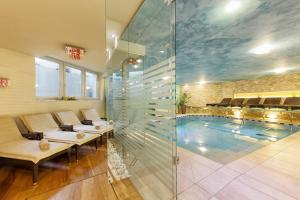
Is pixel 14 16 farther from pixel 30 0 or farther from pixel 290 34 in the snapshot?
pixel 290 34

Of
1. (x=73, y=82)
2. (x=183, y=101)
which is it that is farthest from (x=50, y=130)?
(x=183, y=101)

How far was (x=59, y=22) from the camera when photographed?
8.04 ft

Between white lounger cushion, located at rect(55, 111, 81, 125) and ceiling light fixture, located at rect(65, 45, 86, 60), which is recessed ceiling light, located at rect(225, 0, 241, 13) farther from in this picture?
white lounger cushion, located at rect(55, 111, 81, 125)

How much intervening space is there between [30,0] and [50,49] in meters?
1.99

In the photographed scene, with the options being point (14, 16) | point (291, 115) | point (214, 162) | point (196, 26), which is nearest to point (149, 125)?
point (214, 162)

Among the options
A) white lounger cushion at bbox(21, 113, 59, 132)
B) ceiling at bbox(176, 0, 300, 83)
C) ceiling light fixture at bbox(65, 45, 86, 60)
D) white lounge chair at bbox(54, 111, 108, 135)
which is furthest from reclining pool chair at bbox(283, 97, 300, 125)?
white lounger cushion at bbox(21, 113, 59, 132)

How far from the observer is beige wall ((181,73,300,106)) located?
8.08m

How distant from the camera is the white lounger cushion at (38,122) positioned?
142 inches

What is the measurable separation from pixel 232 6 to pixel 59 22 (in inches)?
99.8

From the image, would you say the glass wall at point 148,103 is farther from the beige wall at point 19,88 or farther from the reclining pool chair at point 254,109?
the reclining pool chair at point 254,109

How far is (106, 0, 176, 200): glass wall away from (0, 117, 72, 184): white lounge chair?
0.99 meters

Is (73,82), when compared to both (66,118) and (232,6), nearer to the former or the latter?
(66,118)

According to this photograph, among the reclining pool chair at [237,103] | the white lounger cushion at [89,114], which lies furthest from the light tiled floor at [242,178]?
the reclining pool chair at [237,103]

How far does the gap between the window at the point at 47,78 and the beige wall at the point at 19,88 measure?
28 cm
